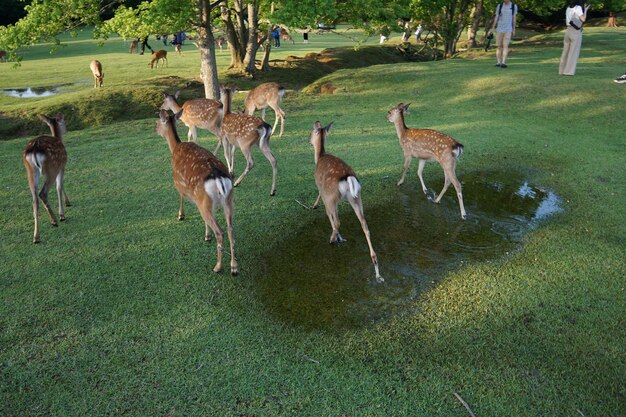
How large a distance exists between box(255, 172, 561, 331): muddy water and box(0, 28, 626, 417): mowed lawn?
37 millimetres

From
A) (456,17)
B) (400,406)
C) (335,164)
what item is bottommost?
(400,406)

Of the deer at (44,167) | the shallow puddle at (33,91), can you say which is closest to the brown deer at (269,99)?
the deer at (44,167)

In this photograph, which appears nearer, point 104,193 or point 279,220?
point 279,220

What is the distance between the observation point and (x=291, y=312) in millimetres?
3639

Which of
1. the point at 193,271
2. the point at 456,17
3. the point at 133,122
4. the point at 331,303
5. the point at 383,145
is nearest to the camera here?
the point at 331,303

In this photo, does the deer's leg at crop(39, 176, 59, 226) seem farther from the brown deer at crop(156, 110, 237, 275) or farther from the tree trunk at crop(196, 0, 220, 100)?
the tree trunk at crop(196, 0, 220, 100)

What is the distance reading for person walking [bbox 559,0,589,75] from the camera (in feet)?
34.1

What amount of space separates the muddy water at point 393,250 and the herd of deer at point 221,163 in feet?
0.61

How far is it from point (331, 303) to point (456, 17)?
20.2 metres

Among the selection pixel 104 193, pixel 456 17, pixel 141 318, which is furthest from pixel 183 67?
pixel 141 318

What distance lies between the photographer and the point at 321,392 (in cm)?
290

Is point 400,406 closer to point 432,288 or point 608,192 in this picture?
point 432,288

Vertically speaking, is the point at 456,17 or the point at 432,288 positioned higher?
the point at 456,17

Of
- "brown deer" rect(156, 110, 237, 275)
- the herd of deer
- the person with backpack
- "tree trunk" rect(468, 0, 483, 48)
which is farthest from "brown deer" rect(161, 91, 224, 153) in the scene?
"tree trunk" rect(468, 0, 483, 48)
